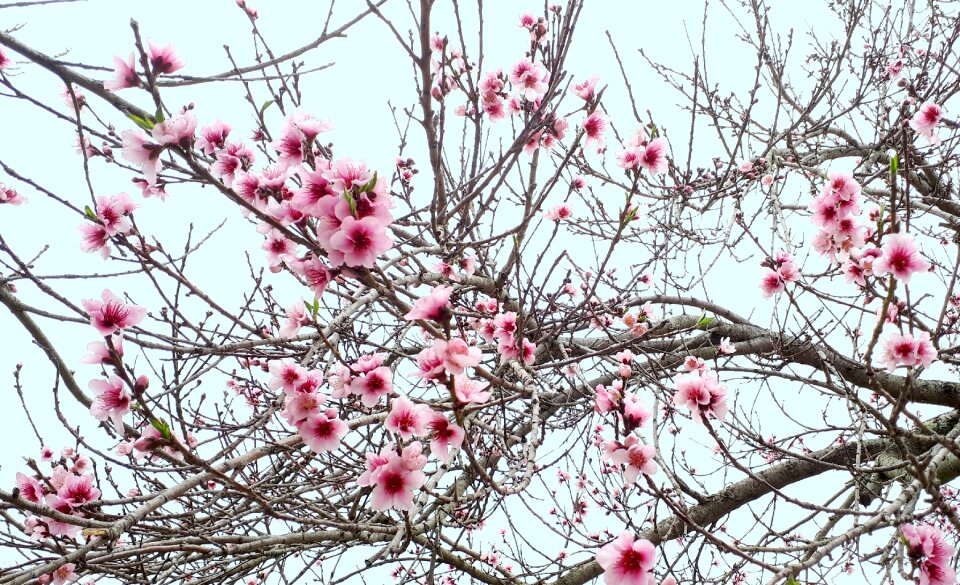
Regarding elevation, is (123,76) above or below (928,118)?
above

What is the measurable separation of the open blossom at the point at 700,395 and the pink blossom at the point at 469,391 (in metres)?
0.62

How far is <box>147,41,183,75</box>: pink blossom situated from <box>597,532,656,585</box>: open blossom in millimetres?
1745

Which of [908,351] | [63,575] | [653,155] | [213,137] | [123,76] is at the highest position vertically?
[213,137]

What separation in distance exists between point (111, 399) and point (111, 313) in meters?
0.25

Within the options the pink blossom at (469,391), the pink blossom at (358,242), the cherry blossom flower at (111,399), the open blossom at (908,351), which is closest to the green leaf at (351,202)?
the pink blossom at (358,242)

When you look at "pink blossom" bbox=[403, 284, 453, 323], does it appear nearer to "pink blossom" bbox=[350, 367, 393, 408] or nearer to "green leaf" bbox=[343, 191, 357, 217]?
"green leaf" bbox=[343, 191, 357, 217]

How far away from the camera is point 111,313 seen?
5.42 ft

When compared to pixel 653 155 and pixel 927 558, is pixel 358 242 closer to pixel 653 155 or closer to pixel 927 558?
pixel 653 155

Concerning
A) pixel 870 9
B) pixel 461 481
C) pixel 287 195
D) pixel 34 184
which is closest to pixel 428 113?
pixel 287 195

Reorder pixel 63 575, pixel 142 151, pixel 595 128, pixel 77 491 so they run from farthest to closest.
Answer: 1. pixel 595 128
2. pixel 77 491
3. pixel 63 575
4. pixel 142 151

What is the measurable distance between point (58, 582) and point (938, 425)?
210 inches

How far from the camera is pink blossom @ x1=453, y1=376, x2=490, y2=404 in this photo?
1411mm

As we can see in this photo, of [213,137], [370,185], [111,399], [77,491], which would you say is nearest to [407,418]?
[370,185]

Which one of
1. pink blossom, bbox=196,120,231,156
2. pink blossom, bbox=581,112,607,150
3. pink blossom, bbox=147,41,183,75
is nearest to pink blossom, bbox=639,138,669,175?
pink blossom, bbox=581,112,607,150
